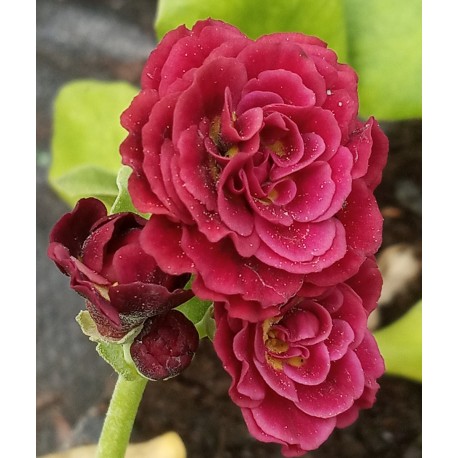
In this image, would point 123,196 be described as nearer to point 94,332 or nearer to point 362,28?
point 94,332

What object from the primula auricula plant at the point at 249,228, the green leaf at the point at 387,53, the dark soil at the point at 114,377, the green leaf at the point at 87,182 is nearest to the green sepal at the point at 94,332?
the primula auricula plant at the point at 249,228

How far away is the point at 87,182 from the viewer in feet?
2.40

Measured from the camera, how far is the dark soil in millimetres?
806

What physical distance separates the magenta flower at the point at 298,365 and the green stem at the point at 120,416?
0.38 feet

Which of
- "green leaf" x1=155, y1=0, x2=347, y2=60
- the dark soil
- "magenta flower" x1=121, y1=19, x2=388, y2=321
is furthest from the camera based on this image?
the dark soil

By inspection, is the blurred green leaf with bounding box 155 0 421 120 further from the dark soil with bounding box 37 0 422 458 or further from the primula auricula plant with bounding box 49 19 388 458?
the primula auricula plant with bounding box 49 19 388 458

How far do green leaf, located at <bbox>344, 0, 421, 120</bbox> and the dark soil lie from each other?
0.04 m

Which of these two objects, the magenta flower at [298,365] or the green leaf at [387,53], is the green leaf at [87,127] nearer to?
the green leaf at [387,53]

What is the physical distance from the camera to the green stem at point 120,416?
0.56 m

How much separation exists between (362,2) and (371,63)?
2.4 inches

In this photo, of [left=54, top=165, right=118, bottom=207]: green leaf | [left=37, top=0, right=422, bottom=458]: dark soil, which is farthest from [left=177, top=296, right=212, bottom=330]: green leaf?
[left=37, top=0, right=422, bottom=458]: dark soil

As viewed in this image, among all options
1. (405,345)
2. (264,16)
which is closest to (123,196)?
(264,16)

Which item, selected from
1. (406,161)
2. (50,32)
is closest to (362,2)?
(406,161)

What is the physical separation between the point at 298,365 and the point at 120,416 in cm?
17
